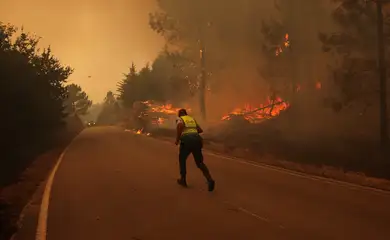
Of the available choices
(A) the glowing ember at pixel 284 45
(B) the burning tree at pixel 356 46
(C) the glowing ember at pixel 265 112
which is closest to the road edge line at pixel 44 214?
(B) the burning tree at pixel 356 46

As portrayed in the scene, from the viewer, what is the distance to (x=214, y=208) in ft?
26.1

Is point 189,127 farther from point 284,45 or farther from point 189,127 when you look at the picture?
point 284,45

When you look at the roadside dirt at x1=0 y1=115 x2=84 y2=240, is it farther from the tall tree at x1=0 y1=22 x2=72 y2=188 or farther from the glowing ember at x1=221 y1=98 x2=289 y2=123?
the glowing ember at x1=221 y1=98 x2=289 y2=123

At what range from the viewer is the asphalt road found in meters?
6.31

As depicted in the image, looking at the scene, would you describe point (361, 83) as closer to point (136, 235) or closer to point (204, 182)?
point (204, 182)

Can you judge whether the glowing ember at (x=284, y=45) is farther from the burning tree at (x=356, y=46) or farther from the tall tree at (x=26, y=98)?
the tall tree at (x=26, y=98)

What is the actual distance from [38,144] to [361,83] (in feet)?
68.1

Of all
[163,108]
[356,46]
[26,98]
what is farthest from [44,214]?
[163,108]

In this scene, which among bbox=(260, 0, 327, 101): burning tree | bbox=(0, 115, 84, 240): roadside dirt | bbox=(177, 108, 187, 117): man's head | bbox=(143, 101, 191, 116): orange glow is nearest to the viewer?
bbox=(0, 115, 84, 240): roadside dirt

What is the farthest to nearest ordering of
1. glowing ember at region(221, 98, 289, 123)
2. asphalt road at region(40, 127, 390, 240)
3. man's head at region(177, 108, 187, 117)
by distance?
glowing ember at region(221, 98, 289, 123), man's head at region(177, 108, 187, 117), asphalt road at region(40, 127, 390, 240)

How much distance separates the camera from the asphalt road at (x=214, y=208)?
631cm

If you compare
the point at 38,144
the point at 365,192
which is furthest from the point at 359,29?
the point at 38,144

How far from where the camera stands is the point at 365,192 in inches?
368

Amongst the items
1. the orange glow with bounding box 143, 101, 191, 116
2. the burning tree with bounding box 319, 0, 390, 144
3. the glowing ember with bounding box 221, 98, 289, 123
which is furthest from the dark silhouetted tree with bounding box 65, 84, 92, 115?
the burning tree with bounding box 319, 0, 390, 144
